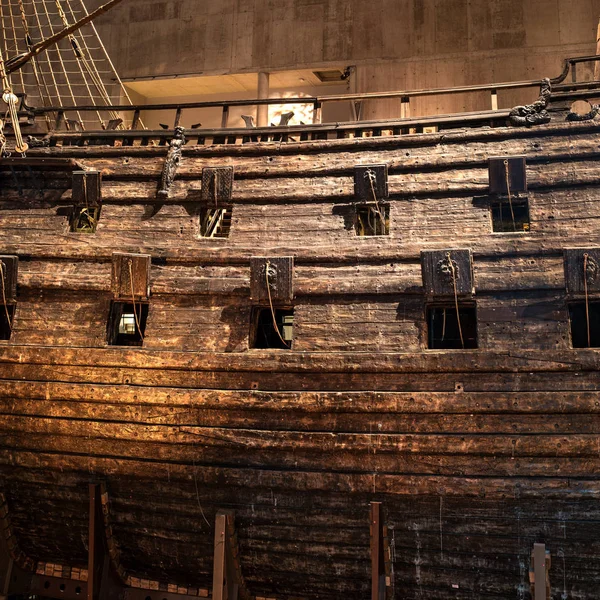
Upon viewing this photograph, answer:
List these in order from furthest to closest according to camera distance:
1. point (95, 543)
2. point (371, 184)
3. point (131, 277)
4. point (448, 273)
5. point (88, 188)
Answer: point (88, 188)
point (131, 277)
point (371, 184)
point (95, 543)
point (448, 273)

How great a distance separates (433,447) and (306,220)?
2.58m

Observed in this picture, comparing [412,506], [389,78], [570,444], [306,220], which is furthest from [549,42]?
[412,506]

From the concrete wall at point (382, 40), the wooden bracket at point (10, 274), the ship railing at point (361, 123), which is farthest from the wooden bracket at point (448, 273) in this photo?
the concrete wall at point (382, 40)

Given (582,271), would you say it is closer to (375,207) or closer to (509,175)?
(509,175)

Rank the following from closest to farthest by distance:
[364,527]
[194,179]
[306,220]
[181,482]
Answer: [364,527], [181,482], [306,220], [194,179]

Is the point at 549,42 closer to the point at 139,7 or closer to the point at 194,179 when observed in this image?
the point at 194,179

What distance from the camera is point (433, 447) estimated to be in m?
5.12

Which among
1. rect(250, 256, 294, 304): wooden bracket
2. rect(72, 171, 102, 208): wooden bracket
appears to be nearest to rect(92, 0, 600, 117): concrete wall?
rect(72, 171, 102, 208): wooden bracket

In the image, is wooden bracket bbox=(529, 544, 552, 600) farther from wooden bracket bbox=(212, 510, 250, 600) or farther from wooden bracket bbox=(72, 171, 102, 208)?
wooden bracket bbox=(72, 171, 102, 208)

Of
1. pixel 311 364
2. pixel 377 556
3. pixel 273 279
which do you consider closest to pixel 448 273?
pixel 311 364

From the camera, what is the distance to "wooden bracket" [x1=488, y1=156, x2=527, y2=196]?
5.55m

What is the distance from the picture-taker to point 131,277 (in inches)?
240

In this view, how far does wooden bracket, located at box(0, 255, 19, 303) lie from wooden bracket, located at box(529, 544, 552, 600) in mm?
5750

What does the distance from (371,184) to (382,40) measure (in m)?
5.57
